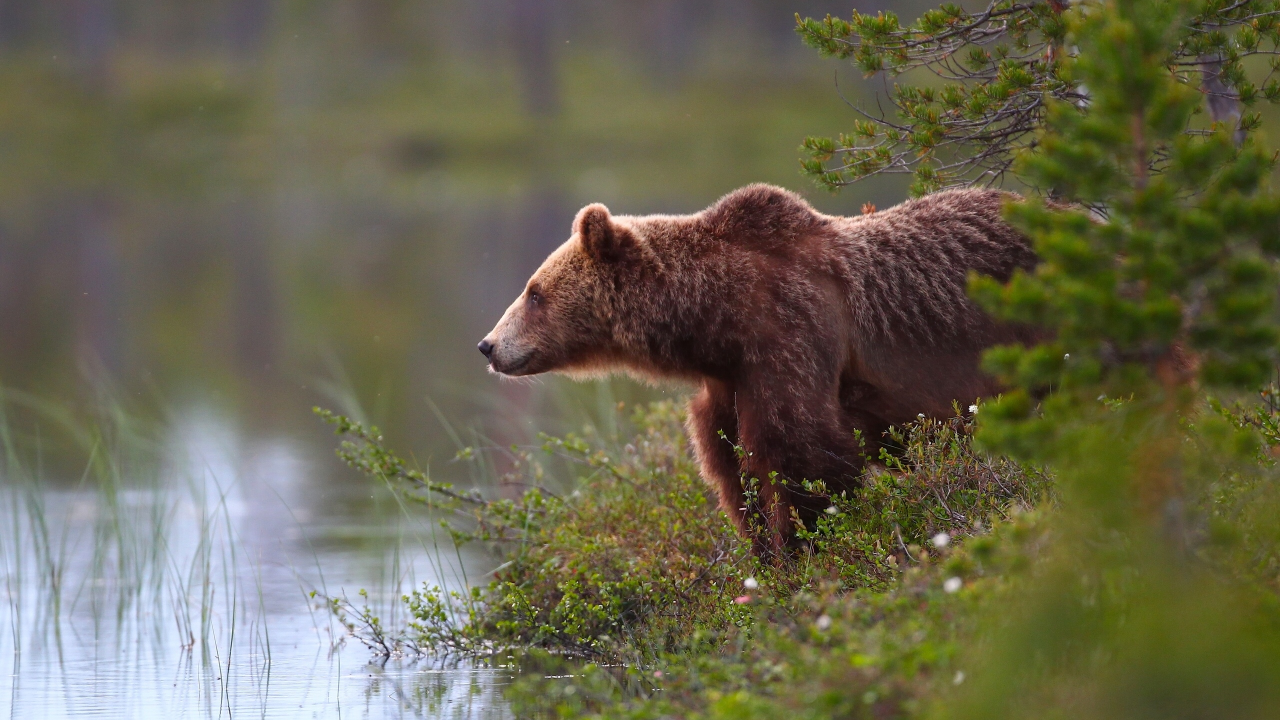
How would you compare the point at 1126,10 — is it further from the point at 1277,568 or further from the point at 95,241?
the point at 95,241

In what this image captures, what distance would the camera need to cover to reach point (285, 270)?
28.1 m

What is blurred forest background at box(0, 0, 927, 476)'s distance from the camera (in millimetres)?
16875

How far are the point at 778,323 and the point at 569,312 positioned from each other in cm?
103

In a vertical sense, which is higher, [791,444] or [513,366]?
[513,366]

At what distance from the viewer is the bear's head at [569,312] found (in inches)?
248

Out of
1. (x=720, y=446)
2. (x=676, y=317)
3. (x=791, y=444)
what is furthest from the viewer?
(x=720, y=446)

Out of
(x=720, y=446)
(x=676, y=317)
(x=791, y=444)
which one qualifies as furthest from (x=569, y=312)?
(x=791, y=444)

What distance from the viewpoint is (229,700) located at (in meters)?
6.39

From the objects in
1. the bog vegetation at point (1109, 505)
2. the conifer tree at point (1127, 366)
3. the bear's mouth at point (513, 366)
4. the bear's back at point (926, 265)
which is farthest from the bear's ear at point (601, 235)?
the conifer tree at point (1127, 366)

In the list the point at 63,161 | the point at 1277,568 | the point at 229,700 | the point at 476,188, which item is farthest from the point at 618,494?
the point at 63,161

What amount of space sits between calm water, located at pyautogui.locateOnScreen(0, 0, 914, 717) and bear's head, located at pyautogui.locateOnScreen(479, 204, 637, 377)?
1.22 m

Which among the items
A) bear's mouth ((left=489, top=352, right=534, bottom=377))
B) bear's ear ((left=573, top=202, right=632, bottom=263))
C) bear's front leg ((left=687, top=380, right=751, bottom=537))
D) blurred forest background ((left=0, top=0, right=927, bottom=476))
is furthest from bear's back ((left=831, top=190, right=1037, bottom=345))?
blurred forest background ((left=0, top=0, right=927, bottom=476))

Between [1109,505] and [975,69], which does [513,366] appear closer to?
[975,69]

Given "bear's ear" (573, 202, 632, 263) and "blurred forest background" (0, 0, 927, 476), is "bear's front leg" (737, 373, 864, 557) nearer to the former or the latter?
"bear's ear" (573, 202, 632, 263)
